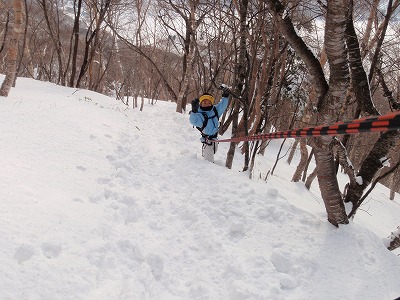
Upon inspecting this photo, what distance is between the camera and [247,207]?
13.3ft

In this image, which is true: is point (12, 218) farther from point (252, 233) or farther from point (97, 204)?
point (252, 233)

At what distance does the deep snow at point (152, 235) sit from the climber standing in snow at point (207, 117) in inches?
44.6

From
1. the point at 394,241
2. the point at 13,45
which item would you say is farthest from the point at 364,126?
the point at 13,45

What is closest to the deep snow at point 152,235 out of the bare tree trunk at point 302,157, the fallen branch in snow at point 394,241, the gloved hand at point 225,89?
the fallen branch in snow at point 394,241

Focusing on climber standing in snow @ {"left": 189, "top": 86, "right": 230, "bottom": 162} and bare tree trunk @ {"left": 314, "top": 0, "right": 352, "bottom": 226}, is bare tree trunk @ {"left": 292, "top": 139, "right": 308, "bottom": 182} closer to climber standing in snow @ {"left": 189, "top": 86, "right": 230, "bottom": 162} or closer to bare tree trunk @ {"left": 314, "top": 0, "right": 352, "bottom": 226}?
climber standing in snow @ {"left": 189, "top": 86, "right": 230, "bottom": 162}

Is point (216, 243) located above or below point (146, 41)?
below

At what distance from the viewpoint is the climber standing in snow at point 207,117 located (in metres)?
6.03

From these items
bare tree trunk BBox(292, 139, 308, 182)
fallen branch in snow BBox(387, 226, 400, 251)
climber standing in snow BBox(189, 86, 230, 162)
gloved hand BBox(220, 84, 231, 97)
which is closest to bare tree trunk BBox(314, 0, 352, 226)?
fallen branch in snow BBox(387, 226, 400, 251)

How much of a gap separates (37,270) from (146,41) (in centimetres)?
1685

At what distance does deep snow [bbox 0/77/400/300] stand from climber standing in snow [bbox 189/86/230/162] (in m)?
1.13

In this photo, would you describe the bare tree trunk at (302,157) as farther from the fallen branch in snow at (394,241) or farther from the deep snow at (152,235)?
the fallen branch in snow at (394,241)

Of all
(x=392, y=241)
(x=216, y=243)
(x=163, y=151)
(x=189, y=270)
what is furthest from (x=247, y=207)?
(x=163, y=151)

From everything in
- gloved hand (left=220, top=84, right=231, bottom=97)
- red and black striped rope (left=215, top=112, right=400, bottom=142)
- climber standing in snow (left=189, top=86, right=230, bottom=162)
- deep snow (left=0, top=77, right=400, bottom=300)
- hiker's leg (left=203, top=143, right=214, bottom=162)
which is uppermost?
gloved hand (left=220, top=84, right=231, bottom=97)

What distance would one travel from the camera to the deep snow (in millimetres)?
2363
